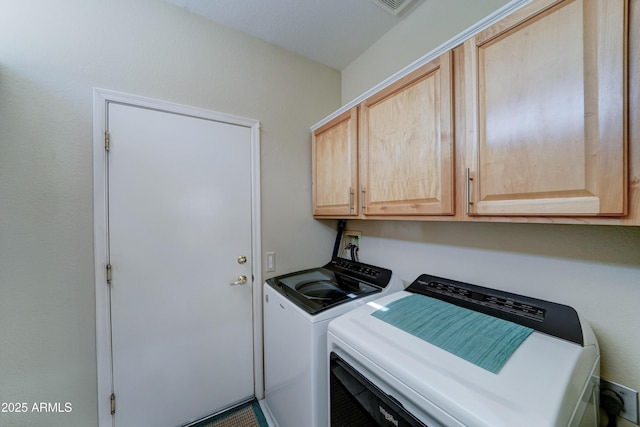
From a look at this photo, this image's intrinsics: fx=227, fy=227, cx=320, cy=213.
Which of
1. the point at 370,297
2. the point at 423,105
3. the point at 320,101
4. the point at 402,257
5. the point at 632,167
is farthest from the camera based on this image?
the point at 320,101

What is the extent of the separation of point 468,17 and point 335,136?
3.18ft

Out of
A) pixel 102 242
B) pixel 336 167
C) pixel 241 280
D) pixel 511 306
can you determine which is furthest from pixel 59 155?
pixel 511 306

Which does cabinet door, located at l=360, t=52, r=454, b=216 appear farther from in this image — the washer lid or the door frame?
the door frame

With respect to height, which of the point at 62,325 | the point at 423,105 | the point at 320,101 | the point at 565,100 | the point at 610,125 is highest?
the point at 320,101

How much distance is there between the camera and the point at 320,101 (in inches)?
81.0

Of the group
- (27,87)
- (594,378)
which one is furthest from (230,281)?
(594,378)

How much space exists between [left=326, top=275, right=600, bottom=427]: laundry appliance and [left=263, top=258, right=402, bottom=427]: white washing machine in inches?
4.9

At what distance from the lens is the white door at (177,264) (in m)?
1.34

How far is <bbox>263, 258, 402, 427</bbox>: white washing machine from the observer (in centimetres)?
112

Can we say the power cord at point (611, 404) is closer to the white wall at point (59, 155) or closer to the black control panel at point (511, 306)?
the black control panel at point (511, 306)

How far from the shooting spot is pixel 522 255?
1066 mm

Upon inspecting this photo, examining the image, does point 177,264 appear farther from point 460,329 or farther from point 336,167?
point 460,329

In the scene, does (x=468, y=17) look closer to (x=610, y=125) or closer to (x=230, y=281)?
(x=610, y=125)

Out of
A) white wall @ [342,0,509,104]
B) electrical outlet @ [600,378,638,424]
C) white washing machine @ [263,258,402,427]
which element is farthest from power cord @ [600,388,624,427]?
white wall @ [342,0,509,104]
